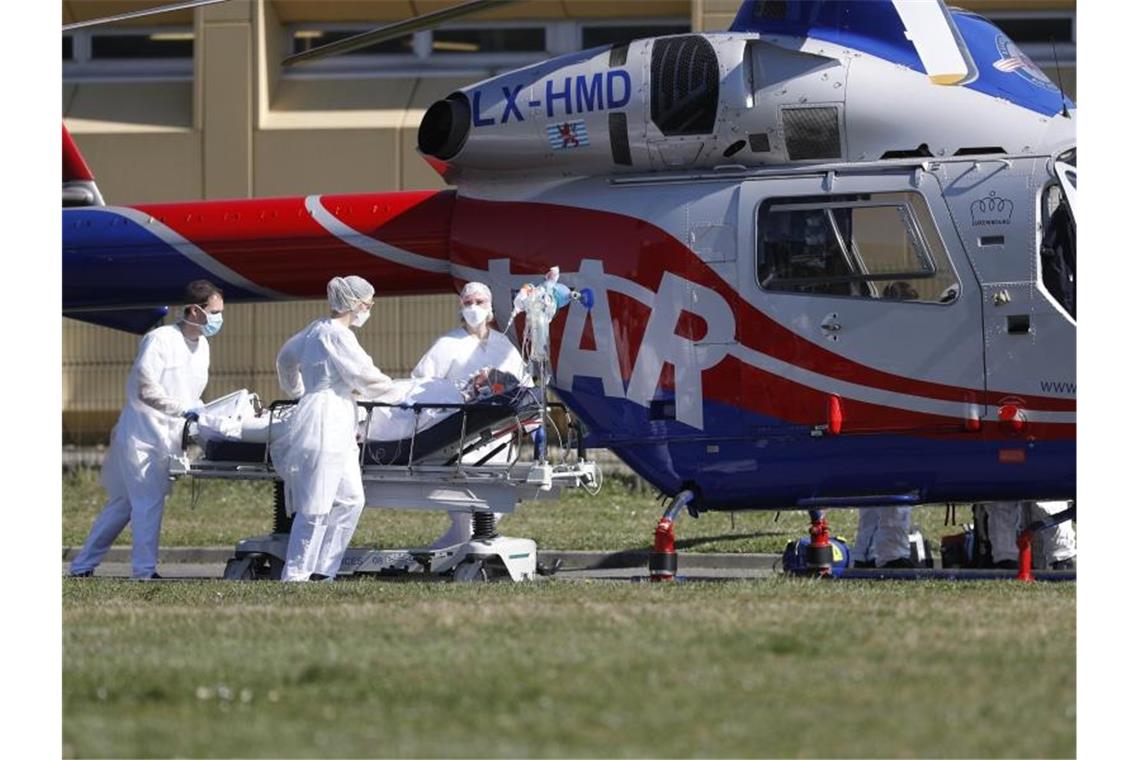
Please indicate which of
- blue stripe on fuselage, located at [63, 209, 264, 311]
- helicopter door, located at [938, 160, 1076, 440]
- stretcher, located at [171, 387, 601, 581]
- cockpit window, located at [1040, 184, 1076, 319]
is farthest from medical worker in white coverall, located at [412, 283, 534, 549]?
cockpit window, located at [1040, 184, 1076, 319]

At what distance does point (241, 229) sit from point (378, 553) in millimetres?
2470

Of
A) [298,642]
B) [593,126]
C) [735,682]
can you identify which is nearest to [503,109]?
[593,126]

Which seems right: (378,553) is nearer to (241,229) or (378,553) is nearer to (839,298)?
(241,229)

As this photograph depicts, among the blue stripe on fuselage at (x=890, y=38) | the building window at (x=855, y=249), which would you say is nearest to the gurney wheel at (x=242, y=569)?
the building window at (x=855, y=249)

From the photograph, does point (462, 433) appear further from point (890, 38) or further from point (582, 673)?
point (582, 673)

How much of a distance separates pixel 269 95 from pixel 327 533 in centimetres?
1496

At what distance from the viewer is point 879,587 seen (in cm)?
1036

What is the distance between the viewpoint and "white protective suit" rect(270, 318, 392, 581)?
12062mm

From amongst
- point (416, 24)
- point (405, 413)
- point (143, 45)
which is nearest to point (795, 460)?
point (405, 413)

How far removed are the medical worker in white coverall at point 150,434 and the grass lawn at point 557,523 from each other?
2.33 ft

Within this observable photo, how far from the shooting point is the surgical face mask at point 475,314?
1271 centimetres

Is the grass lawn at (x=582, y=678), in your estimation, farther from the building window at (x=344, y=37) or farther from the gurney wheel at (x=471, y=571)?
the building window at (x=344, y=37)

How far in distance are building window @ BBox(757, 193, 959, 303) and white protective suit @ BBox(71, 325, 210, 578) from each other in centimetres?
438

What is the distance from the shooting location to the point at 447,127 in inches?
488
